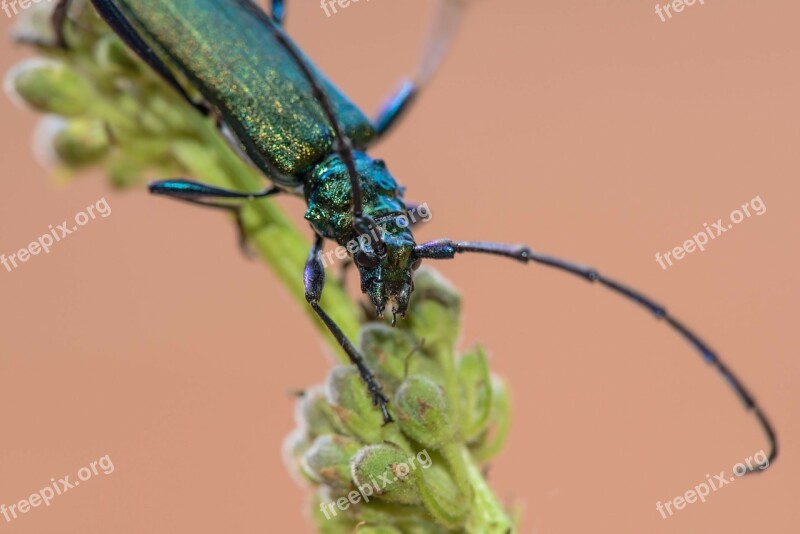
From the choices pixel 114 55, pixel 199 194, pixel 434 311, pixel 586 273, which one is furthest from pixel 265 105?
pixel 586 273

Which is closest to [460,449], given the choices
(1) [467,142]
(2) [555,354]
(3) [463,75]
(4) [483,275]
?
(2) [555,354]

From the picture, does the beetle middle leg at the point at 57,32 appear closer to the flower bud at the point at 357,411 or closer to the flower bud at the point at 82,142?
the flower bud at the point at 82,142

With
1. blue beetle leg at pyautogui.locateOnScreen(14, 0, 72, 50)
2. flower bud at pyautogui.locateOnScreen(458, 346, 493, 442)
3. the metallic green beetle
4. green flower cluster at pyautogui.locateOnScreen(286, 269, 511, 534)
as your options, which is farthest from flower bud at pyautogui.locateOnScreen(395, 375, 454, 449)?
blue beetle leg at pyautogui.locateOnScreen(14, 0, 72, 50)

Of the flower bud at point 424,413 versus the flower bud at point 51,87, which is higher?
the flower bud at point 51,87

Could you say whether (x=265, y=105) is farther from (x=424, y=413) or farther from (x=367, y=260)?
(x=424, y=413)

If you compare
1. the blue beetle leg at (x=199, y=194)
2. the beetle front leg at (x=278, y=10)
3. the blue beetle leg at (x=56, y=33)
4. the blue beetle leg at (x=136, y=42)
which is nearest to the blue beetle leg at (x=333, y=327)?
the blue beetle leg at (x=199, y=194)

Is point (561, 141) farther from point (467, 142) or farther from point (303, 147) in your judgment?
point (303, 147)

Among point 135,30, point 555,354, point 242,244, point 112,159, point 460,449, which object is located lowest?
point 460,449
